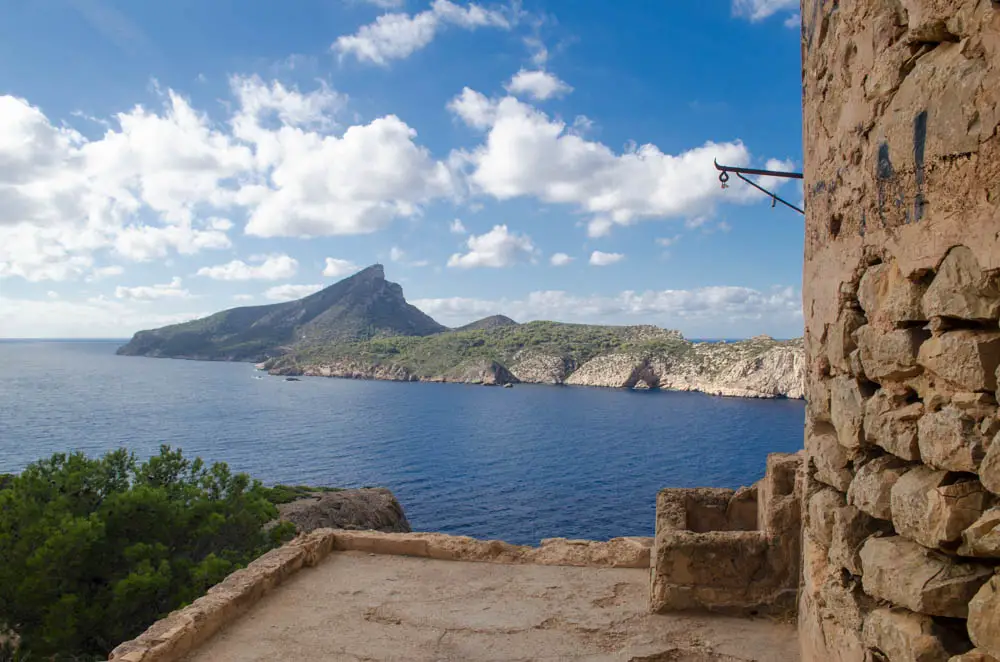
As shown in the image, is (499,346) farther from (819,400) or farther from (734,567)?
(819,400)

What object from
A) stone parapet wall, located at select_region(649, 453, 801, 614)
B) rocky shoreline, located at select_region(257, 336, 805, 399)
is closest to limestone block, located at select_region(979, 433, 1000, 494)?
stone parapet wall, located at select_region(649, 453, 801, 614)

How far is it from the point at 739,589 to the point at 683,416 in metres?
67.8

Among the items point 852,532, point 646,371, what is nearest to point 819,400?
point 852,532

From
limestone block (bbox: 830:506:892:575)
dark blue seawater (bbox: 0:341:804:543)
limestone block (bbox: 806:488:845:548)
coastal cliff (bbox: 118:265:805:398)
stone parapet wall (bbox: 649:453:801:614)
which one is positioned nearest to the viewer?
limestone block (bbox: 830:506:892:575)

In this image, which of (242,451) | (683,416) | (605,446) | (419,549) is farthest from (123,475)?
(683,416)

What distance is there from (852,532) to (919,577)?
1.87 feet

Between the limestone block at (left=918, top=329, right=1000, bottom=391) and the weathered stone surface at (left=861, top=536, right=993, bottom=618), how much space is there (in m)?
0.59

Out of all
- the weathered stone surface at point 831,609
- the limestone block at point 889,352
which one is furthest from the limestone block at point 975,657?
the limestone block at point 889,352

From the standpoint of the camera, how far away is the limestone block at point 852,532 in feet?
9.60

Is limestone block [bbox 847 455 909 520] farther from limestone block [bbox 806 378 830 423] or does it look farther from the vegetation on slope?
the vegetation on slope

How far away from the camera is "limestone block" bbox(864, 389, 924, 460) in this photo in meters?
2.56

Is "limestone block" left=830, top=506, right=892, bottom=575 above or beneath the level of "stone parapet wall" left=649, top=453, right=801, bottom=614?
above

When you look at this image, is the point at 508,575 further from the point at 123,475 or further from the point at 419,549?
the point at 123,475

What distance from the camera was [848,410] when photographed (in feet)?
10.0
